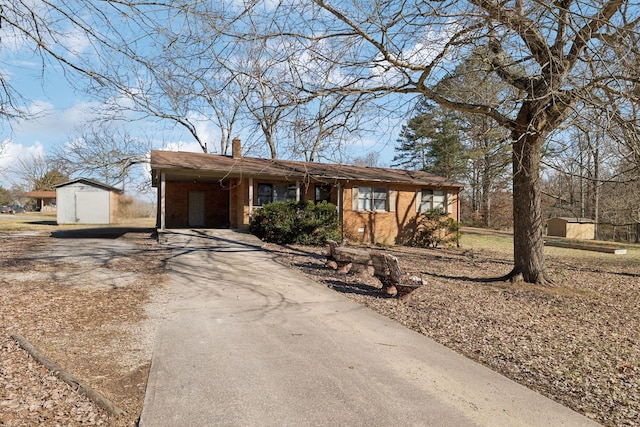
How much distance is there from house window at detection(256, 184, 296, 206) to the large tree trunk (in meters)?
11.4

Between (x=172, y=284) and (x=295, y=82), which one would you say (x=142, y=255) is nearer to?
(x=172, y=284)

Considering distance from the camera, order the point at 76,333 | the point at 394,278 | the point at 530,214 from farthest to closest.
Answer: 1. the point at 530,214
2. the point at 394,278
3. the point at 76,333

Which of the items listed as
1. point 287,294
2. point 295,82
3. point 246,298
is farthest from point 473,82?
point 246,298

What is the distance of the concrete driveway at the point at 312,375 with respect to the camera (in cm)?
318

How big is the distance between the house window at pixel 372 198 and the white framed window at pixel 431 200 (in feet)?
6.77

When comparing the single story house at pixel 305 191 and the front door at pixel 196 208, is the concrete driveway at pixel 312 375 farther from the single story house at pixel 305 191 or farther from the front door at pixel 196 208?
the front door at pixel 196 208

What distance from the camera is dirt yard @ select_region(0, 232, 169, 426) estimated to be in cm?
318

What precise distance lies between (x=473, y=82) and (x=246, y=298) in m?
7.25

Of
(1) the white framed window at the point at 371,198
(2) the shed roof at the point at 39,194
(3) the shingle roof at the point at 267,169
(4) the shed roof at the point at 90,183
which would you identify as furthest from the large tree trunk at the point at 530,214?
(2) the shed roof at the point at 39,194

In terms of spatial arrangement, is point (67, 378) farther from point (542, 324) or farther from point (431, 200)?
point (431, 200)

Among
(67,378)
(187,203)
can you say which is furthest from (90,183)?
(67,378)

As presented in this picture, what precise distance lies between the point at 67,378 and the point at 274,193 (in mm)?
15553

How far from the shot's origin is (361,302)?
23.5 ft

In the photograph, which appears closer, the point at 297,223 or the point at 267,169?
the point at 297,223
